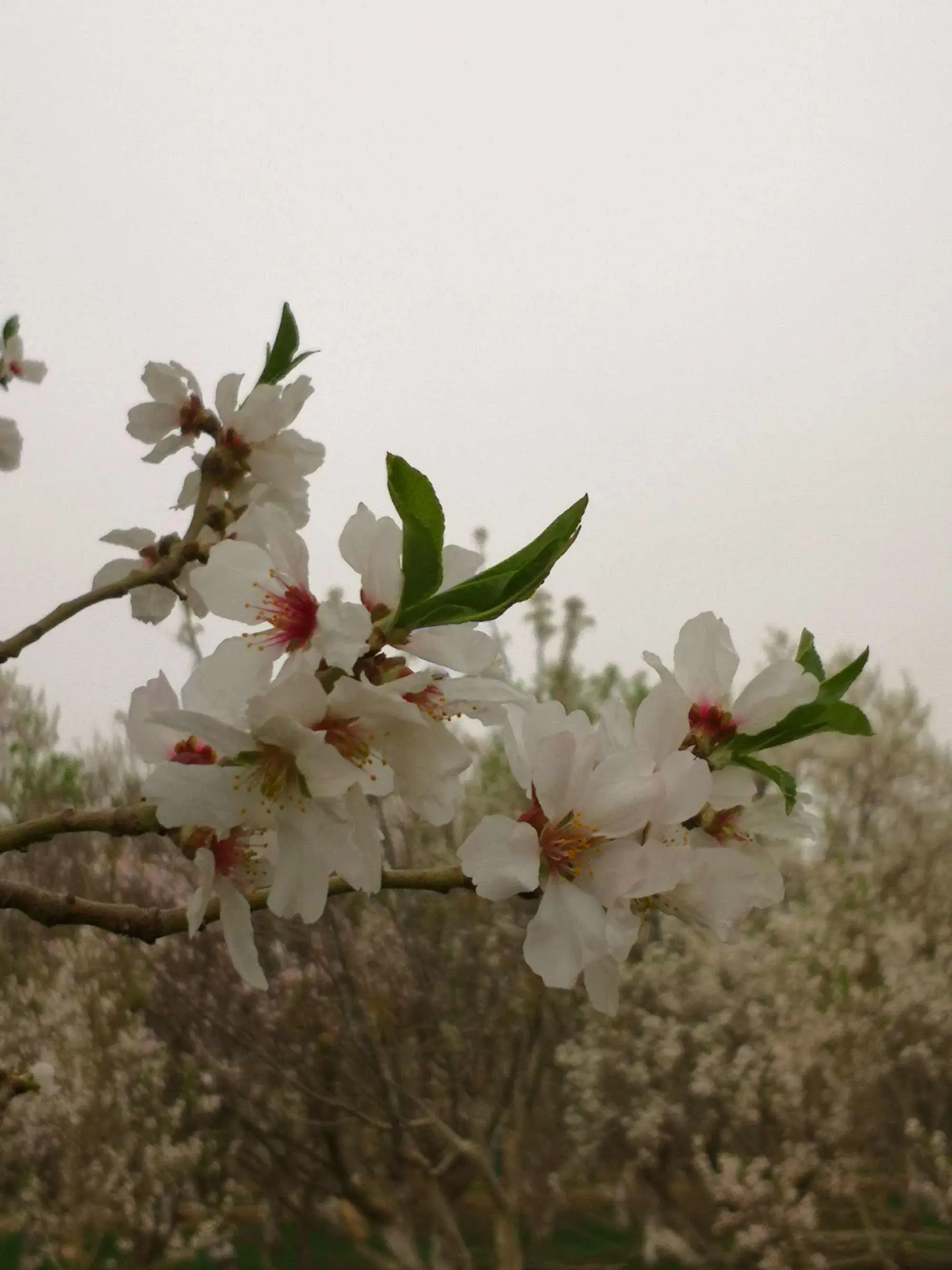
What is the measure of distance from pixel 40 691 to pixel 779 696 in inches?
286

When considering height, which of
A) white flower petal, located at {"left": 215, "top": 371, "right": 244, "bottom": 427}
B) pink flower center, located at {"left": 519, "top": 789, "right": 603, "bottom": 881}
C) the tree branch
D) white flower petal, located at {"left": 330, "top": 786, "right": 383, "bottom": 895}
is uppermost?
white flower petal, located at {"left": 215, "top": 371, "right": 244, "bottom": 427}

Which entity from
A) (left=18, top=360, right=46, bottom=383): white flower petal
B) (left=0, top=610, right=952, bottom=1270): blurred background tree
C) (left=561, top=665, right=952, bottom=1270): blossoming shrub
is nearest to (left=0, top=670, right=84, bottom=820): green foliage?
(left=0, top=610, right=952, bottom=1270): blurred background tree

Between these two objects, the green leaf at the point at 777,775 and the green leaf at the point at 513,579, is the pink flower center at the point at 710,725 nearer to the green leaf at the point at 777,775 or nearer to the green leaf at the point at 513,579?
the green leaf at the point at 777,775

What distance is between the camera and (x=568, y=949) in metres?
0.60

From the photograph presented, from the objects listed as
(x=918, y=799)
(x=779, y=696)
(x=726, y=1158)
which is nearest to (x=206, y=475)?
(x=779, y=696)

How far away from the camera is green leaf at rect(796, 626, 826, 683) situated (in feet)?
2.39

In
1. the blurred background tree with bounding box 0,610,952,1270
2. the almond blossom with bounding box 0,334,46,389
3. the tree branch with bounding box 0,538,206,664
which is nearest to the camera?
the tree branch with bounding box 0,538,206,664

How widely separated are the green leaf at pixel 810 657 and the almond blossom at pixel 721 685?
0.03 meters

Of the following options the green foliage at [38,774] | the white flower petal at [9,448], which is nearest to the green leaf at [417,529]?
the white flower petal at [9,448]

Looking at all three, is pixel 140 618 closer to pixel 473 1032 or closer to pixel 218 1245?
pixel 473 1032

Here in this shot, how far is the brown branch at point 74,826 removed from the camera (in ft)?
2.02

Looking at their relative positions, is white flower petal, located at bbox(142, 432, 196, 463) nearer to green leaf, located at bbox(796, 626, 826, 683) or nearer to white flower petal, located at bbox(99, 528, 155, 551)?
white flower petal, located at bbox(99, 528, 155, 551)

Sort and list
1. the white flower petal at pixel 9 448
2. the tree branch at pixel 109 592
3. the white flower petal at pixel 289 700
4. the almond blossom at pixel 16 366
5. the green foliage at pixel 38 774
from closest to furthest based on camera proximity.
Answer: the white flower petal at pixel 289 700
the tree branch at pixel 109 592
the white flower petal at pixel 9 448
the almond blossom at pixel 16 366
the green foliage at pixel 38 774

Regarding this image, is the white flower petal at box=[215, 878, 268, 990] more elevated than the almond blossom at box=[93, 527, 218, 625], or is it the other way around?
the almond blossom at box=[93, 527, 218, 625]
